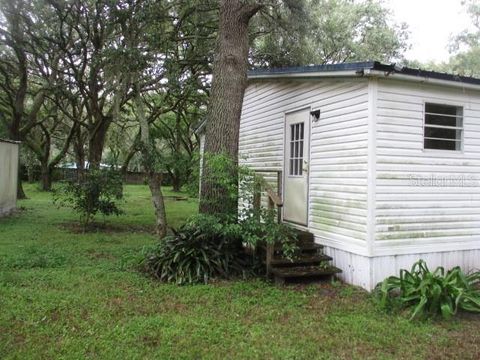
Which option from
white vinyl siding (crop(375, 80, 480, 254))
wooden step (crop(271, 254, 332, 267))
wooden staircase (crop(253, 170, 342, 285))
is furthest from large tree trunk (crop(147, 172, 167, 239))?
white vinyl siding (crop(375, 80, 480, 254))

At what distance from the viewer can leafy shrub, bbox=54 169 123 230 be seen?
10.1 m

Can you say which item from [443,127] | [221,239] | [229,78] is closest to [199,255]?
[221,239]

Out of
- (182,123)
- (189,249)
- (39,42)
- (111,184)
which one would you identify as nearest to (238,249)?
(189,249)

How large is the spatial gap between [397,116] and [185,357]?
4214 millimetres

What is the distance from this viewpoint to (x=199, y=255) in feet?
20.6

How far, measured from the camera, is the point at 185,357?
3570 millimetres

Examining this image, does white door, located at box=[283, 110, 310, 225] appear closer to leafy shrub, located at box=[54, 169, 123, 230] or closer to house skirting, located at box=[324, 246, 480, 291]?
house skirting, located at box=[324, 246, 480, 291]

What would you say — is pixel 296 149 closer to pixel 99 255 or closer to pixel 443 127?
pixel 443 127

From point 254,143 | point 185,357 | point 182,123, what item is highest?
point 182,123

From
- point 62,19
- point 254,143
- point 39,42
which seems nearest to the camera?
point 254,143

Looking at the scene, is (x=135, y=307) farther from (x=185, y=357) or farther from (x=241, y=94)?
(x=241, y=94)

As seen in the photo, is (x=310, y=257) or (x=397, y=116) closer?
(x=397, y=116)

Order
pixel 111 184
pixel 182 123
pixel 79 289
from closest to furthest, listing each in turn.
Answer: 1. pixel 79 289
2. pixel 111 184
3. pixel 182 123

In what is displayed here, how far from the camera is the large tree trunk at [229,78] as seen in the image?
700cm
